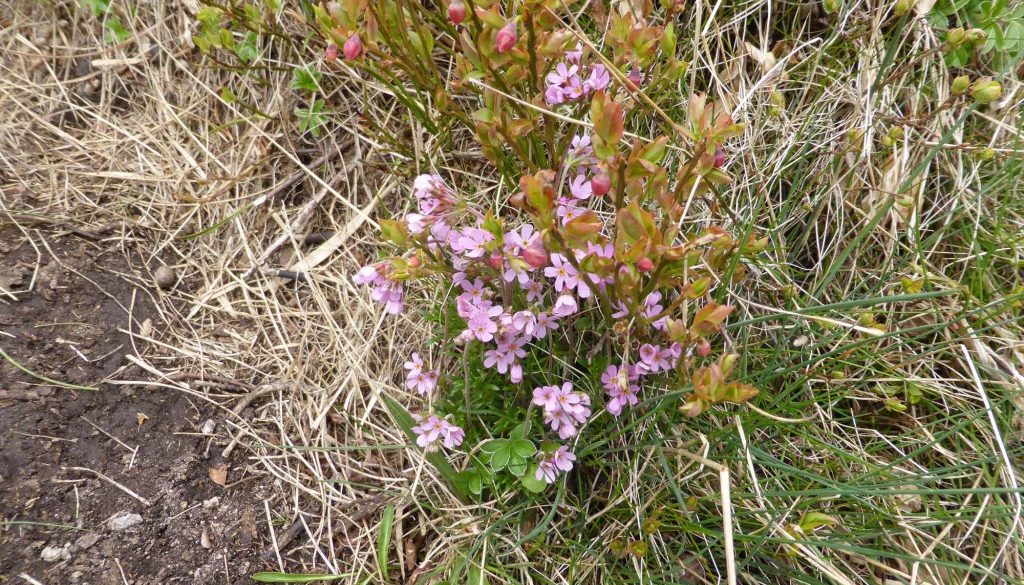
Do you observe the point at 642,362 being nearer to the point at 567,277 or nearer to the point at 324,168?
the point at 567,277

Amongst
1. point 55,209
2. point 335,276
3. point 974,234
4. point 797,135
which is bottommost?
point 335,276

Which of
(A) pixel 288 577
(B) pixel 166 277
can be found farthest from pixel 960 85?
(B) pixel 166 277

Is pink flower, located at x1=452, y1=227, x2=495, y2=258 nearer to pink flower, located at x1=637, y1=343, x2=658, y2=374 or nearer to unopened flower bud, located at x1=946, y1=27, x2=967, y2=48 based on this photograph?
pink flower, located at x1=637, y1=343, x2=658, y2=374

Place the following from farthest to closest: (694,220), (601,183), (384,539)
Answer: (694,220) < (384,539) < (601,183)

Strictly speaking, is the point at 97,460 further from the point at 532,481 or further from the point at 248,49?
the point at 248,49

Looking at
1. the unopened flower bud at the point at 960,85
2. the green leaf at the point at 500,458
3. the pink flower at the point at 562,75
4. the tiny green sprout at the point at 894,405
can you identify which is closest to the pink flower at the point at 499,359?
the green leaf at the point at 500,458

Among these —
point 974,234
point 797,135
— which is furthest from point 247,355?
point 974,234
